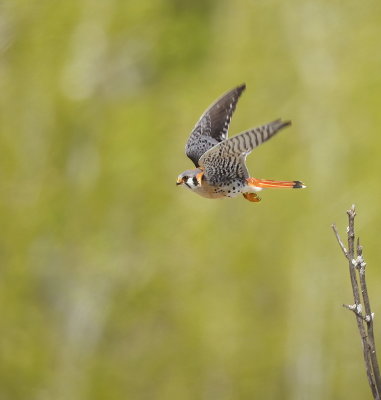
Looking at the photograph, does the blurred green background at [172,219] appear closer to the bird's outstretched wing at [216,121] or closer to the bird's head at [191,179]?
the bird's outstretched wing at [216,121]

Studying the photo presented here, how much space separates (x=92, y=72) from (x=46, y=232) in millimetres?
1851

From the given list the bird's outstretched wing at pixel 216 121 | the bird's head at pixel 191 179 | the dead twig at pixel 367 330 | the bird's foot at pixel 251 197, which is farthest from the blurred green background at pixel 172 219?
the dead twig at pixel 367 330

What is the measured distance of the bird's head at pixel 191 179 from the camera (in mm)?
3396

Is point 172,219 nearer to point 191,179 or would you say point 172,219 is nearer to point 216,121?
point 216,121

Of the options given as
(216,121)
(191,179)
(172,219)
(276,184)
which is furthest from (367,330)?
(172,219)

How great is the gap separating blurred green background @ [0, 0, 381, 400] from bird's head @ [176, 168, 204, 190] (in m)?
5.84

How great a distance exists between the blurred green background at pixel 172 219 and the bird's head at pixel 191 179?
584cm

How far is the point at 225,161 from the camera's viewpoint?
11.0 ft

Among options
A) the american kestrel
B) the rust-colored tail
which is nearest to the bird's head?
the american kestrel

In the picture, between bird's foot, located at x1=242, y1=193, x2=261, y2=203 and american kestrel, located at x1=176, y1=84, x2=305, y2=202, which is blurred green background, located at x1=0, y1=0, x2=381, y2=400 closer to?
american kestrel, located at x1=176, y1=84, x2=305, y2=202

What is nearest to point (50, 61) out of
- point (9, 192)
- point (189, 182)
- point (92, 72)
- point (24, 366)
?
point (92, 72)

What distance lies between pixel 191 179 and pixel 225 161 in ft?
0.51

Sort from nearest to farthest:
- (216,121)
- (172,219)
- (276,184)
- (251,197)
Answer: (276,184) < (251,197) < (216,121) < (172,219)

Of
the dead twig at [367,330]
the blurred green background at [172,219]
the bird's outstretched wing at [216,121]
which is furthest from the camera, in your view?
the blurred green background at [172,219]
